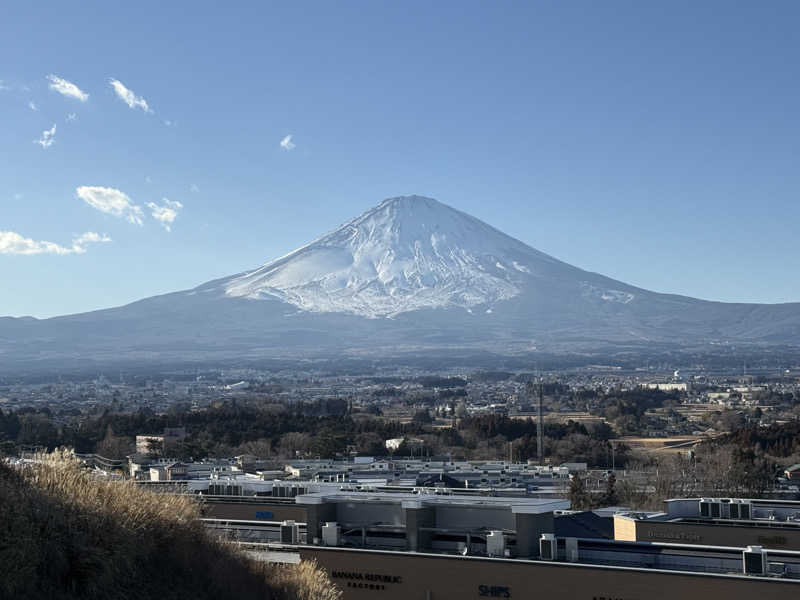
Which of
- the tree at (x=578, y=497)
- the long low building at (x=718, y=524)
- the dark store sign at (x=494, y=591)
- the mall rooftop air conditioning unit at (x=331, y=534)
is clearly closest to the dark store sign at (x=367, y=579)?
the mall rooftop air conditioning unit at (x=331, y=534)

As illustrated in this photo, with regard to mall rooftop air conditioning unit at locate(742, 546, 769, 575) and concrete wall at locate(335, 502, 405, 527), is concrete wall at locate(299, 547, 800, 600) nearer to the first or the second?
mall rooftop air conditioning unit at locate(742, 546, 769, 575)

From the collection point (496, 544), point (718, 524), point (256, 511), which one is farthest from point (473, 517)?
point (256, 511)

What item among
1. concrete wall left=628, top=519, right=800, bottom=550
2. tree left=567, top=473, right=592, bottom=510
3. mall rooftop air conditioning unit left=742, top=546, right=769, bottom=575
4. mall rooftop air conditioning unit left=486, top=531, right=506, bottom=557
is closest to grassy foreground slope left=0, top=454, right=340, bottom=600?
mall rooftop air conditioning unit left=486, top=531, right=506, bottom=557

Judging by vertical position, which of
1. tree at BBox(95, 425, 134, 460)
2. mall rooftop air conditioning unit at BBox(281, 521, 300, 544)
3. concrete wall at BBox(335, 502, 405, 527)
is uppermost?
concrete wall at BBox(335, 502, 405, 527)

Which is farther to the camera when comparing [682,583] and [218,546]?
[682,583]

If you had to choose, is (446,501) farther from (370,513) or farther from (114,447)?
(114,447)

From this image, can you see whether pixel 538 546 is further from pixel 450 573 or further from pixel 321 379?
pixel 321 379

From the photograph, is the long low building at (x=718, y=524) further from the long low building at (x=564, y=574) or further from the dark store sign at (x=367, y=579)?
the dark store sign at (x=367, y=579)

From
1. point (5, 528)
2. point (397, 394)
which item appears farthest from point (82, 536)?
point (397, 394)
